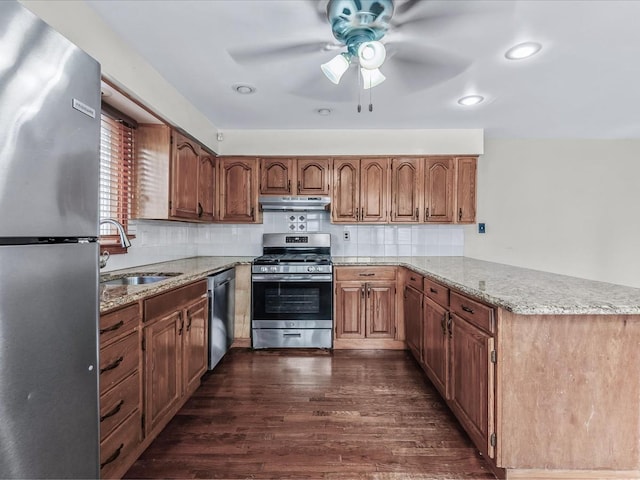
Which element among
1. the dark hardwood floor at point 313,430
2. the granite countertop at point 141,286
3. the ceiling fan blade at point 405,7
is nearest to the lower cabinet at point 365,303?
the dark hardwood floor at point 313,430

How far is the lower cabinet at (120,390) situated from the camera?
1.33 m

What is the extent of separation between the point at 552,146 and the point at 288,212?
3204 mm

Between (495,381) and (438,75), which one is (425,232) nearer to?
(438,75)

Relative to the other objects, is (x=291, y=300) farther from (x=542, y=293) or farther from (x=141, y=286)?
(x=542, y=293)

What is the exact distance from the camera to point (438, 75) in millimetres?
2225

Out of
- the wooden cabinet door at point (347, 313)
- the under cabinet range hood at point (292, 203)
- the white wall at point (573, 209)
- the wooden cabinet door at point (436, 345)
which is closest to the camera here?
the wooden cabinet door at point (436, 345)

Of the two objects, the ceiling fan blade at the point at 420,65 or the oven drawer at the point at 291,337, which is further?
the oven drawer at the point at 291,337

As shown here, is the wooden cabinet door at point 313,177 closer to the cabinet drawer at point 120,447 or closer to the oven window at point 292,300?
the oven window at point 292,300

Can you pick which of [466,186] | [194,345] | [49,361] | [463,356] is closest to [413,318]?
[463,356]

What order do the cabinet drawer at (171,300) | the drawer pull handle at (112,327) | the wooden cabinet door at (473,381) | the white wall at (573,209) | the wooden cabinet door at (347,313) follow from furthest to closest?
the white wall at (573,209)
the wooden cabinet door at (347,313)
the cabinet drawer at (171,300)
the wooden cabinet door at (473,381)
the drawer pull handle at (112,327)

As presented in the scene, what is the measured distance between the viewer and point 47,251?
81 centimetres

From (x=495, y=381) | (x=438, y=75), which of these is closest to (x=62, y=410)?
(x=495, y=381)

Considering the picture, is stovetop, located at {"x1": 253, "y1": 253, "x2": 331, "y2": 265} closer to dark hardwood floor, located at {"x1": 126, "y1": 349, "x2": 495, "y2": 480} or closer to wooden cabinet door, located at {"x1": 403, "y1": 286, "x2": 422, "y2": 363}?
wooden cabinet door, located at {"x1": 403, "y1": 286, "x2": 422, "y2": 363}

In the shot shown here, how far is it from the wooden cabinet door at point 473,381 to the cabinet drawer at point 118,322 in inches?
68.5
